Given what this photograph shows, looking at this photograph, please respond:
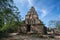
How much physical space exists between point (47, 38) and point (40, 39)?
0.74m

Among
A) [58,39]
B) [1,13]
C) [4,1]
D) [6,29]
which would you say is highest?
[4,1]

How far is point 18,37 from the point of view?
753 inches

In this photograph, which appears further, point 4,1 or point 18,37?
point 4,1

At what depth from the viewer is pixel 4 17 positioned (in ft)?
88.7

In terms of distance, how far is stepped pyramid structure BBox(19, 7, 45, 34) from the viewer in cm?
2110

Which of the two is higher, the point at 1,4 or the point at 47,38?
the point at 1,4

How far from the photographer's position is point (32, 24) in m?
21.8

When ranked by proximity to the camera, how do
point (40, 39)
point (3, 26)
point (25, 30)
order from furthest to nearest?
point (3, 26) → point (25, 30) → point (40, 39)

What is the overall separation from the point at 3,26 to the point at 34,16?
578 centimetres

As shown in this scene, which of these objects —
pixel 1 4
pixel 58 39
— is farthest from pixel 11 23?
pixel 58 39

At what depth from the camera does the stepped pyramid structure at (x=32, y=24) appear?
21.1 metres

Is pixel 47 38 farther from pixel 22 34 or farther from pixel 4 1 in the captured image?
pixel 4 1

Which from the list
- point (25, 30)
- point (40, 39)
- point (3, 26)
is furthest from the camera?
point (3, 26)

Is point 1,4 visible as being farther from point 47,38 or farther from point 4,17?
point 47,38
